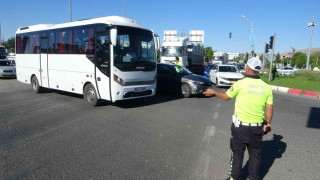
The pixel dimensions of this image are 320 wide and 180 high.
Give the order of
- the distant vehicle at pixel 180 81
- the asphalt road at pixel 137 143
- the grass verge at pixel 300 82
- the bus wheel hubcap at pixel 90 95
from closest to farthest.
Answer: the asphalt road at pixel 137 143 → the bus wheel hubcap at pixel 90 95 → the distant vehicle at pixel 180 81 → the grass verge at pixel 300 82

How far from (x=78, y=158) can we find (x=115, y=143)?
95cm

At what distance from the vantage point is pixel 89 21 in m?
8.48

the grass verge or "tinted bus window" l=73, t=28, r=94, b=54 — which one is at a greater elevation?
"tinted bus window" l=73, t=28, r=94, b=54

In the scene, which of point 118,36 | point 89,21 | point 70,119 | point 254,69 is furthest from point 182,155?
point 89,21

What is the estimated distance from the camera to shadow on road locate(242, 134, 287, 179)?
3.88 meters

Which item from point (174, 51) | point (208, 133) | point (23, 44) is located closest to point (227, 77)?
point (174, 51)

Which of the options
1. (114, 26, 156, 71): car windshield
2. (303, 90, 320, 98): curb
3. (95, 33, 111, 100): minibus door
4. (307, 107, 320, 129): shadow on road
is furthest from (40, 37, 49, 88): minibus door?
(303, 90, 320, 98): curb

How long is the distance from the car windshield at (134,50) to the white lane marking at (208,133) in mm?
3507

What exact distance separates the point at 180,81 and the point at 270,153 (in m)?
6.97

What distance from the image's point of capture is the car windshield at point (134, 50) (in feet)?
25.7

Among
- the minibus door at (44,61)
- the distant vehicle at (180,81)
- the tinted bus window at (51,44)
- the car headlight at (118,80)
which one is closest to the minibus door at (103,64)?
the car headlight at (118,80)

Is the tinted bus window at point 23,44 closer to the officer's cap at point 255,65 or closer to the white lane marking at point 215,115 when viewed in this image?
the white lane marking at point 215,115

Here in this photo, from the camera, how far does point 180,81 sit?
11.3 metres

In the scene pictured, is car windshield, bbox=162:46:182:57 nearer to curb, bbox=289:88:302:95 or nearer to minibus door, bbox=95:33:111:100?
curb, bbox=289:88:302:95
